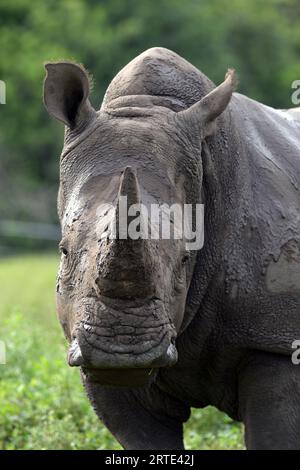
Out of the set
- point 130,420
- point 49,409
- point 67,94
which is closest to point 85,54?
point 49,409

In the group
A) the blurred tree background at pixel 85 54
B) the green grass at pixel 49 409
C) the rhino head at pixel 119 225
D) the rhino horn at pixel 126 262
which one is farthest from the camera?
the blurred tree background at pixel 85 54

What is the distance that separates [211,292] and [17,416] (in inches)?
115

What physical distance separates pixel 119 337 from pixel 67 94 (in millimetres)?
1127

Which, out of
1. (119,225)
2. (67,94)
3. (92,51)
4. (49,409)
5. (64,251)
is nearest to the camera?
(119,225)

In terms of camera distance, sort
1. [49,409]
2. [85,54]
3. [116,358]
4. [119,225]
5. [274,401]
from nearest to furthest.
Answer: [119,225] < [116,358] < [274,401] < [49,409] < [85,54]

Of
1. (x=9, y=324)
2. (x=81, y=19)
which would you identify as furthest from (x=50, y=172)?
(x=9, y=324)

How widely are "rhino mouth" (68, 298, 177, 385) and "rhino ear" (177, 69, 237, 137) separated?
3.02 feet

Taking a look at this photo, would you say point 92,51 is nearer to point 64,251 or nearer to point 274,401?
point 274,401

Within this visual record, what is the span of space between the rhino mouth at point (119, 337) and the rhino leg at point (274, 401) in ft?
2.85

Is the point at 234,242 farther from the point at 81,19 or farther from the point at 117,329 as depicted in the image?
the point at 81,19

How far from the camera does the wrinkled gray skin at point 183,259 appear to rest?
14.4 ft

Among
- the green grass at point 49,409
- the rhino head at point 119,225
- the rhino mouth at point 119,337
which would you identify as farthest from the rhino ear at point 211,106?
the green grass at point 49,409

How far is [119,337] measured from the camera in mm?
4309

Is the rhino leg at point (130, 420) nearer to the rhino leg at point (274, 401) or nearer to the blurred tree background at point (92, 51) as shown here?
the rhino leg at point (274, 401)
